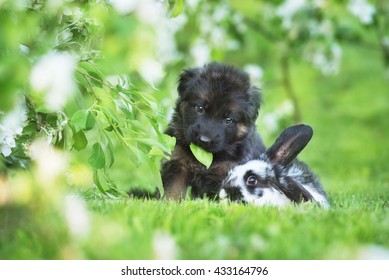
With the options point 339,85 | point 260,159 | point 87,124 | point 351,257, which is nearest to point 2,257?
point 87,124

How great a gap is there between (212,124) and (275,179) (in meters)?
0.65

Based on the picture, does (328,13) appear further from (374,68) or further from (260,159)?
(374,68)

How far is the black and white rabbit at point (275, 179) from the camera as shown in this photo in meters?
4.82

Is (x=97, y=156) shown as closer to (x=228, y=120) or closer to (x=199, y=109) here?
(x=199, y=109)

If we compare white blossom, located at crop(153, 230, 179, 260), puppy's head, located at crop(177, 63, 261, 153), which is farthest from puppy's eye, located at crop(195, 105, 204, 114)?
white blossom, located at crop(153, 230, 179, 260)

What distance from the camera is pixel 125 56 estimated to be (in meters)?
2.37

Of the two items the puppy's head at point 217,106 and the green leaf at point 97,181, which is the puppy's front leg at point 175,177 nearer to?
the puppy's head at point 217,106

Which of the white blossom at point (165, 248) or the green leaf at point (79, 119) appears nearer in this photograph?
the white blossom at point (165, 248)

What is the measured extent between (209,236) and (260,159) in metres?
1.97

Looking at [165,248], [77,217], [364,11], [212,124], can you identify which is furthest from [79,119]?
[364,11]

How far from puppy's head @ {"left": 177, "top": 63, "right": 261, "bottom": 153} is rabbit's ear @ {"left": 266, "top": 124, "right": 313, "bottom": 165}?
353 millimetres

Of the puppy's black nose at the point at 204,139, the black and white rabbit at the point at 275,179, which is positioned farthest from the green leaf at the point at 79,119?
the black and white rabbit at the point at 275,179

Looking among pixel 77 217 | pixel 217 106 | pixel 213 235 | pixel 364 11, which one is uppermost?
pixel 364 11

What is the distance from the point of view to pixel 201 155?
496cm
